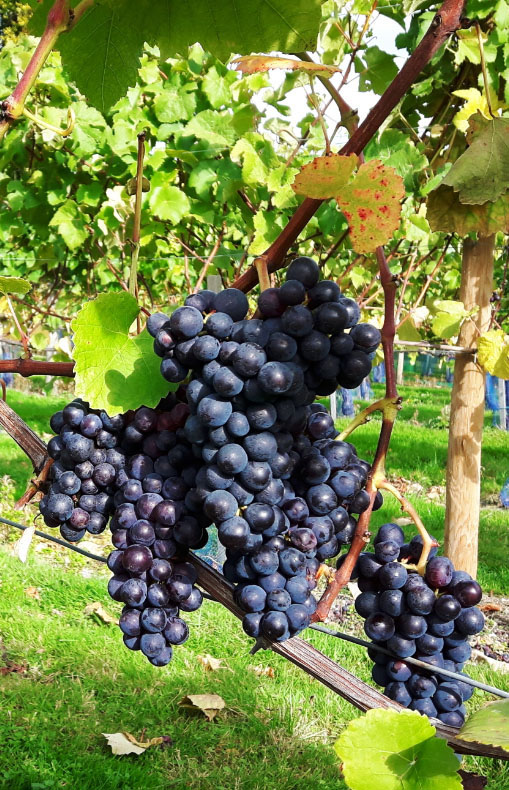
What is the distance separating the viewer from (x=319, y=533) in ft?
2.35

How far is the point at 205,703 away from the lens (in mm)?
2715

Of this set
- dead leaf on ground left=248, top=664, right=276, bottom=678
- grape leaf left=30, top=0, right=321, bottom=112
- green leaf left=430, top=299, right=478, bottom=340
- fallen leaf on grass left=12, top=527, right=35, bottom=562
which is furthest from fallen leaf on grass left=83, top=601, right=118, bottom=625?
grape leaf left=30, top=0, right=321, bottom=112

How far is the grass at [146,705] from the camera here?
2332 mm

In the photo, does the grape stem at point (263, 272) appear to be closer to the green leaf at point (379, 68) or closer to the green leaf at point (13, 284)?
the green leaf at point (13, 284)

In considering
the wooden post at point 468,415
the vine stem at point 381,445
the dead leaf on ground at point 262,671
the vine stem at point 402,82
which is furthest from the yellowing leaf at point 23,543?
the dead leaf on ground at point 262,671

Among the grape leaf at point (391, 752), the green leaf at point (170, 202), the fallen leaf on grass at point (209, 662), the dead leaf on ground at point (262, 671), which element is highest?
the green leaf at point (170, 202)

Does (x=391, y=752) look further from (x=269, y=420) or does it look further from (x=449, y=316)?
(x=449, y=316)

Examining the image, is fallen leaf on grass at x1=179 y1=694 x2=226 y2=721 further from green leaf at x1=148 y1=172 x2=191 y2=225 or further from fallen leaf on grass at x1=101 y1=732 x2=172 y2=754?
green leaf at x1=148 y1=172 x2=191 y2=225

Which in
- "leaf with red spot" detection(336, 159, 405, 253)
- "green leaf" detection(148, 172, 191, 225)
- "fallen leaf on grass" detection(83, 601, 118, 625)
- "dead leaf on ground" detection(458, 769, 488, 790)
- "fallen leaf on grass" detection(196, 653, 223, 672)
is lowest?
"fallen leaf on grass" detection(196, 653, 223, 672)

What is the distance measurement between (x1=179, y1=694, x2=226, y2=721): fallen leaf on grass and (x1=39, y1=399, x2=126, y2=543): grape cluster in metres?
2.15

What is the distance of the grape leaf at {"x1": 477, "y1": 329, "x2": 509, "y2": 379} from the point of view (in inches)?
103

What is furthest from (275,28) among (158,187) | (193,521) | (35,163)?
(35,163)

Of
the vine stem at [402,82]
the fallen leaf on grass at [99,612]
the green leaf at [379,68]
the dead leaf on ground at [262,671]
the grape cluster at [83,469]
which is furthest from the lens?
the fallen leaf on grass at [99,612]

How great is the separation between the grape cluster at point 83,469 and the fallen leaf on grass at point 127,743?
1.95 metres
